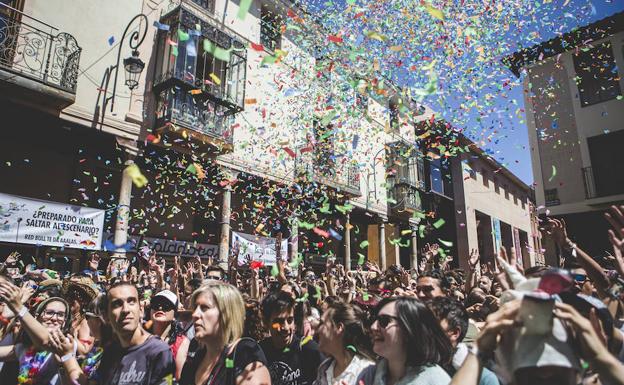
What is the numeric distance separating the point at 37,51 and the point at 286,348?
853cm

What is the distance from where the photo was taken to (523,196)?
33.0 meters

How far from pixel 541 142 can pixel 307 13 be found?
10.4 meters

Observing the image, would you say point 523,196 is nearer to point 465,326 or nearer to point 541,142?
point 541,142

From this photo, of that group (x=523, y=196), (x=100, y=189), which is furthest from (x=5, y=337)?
(x=523, y=196)

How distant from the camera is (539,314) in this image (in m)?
1.25

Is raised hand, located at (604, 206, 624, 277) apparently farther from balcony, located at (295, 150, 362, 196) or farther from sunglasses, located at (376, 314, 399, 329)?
balcony, located at (295, 150, 362, 196)

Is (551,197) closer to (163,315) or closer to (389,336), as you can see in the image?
(163,315)

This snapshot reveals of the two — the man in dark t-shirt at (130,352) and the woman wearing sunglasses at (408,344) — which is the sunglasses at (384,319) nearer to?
the woman wearing sunglasses at (408,344)

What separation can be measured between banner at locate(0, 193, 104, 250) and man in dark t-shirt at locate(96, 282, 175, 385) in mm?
5875

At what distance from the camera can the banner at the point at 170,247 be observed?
9977 millimetres

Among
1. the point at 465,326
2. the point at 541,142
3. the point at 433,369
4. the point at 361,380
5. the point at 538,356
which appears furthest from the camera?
the point at 541,142

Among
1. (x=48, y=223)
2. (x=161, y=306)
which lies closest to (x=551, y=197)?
(x=161, y=306)

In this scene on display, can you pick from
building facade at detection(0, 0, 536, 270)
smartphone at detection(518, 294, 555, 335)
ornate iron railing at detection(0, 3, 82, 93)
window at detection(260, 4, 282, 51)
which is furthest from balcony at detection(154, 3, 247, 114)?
smartphone at detection(518, 294, 555, 335)

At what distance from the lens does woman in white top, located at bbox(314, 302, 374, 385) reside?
2.98 metres
